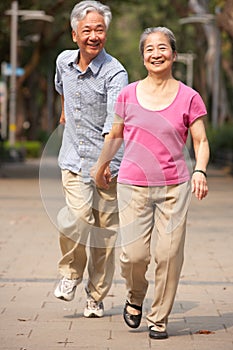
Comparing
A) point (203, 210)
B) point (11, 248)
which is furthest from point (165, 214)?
point (203, 210)

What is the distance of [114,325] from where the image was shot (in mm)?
7684

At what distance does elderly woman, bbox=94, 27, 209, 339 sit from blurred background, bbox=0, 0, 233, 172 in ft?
66.6

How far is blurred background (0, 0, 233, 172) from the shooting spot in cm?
3784

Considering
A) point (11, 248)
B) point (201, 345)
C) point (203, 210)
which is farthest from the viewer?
point (203, 210)

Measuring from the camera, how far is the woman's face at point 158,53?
7113mm

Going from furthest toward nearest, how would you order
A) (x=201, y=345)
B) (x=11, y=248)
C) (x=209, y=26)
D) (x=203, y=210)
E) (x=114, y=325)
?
(x=209, y=26) → (x=203, y=210) → (x=11, y=248) → (x=114, y=325) → (x=201, y=345)

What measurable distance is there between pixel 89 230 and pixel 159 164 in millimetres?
998

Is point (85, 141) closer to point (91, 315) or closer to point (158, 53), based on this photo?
point (158, 53)

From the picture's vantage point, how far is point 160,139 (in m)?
7.04

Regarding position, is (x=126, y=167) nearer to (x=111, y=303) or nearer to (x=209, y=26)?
(x=111, y=303)

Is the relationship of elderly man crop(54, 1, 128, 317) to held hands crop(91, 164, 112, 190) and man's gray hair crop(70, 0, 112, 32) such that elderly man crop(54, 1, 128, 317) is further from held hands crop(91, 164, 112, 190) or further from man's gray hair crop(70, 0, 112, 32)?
held hands crop(91, 164, 112, 190)

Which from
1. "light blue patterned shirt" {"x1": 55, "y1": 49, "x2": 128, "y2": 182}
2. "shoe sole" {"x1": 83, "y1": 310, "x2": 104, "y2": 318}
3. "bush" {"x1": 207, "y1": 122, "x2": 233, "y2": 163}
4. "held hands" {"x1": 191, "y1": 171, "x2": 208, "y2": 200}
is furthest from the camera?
"bush" {"x1": 207, "y1": 122, "x2": 233, "y2": 163}

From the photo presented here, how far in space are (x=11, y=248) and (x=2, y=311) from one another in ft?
14.0

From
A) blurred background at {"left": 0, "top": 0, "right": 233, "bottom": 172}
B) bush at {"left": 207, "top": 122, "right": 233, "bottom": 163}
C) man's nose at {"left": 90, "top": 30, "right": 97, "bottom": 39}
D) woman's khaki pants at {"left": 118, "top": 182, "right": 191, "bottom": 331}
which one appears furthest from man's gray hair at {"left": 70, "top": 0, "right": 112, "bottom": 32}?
bush at {"left": 207, "top": 122, "right": 233, "bottom": 163}
